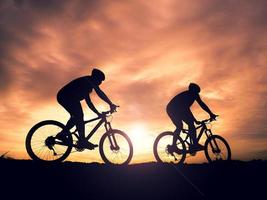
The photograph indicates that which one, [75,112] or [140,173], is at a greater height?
[75,112]

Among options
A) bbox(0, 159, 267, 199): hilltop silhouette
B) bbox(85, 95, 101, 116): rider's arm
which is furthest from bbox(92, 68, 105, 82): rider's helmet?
bbox(0, 159, 267, 199): hilltop silhouette

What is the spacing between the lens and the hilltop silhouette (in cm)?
747

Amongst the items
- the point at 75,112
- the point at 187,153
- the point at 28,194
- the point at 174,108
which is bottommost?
the point at 28,194

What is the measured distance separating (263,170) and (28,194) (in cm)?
824

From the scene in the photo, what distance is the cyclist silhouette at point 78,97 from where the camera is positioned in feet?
34.0

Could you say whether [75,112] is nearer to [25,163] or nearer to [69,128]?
[69,128]

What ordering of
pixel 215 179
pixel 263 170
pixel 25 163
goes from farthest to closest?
pixel 263 170, pixel 215 179, pixel 25 163

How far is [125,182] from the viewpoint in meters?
8.51

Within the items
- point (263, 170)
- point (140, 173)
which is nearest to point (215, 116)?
point (263, 170)

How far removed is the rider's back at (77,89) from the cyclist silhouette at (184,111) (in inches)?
148

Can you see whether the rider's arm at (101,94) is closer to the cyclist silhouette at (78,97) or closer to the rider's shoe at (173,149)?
the cyclist silhouette at (78,97)

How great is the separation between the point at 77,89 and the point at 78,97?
0.26 meters

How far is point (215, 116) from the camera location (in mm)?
13188

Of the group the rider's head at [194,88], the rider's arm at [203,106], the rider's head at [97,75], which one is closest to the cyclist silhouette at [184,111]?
the rider's head at [194,88]
